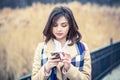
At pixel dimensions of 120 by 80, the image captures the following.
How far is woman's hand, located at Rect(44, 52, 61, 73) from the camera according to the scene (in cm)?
120

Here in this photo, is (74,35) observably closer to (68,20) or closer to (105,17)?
(68,20)

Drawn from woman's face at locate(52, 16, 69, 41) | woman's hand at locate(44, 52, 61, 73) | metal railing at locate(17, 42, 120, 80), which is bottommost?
metal railing at locate(17, 42, 120, 80)

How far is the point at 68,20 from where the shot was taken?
1.31 meters

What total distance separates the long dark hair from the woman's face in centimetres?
2

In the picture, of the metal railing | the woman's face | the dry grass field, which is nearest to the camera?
the woman's face

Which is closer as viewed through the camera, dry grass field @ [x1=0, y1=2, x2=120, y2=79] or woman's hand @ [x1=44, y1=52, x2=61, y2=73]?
woman's hand @ [x1=44, y1=52, x2=61, y2=73]

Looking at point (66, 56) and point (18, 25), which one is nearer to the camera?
point (66, 56)

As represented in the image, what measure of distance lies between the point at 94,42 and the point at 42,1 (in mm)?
506

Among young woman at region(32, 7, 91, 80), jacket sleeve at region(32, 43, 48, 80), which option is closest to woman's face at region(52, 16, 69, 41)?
young woman at region(32, 7, 91, 80)

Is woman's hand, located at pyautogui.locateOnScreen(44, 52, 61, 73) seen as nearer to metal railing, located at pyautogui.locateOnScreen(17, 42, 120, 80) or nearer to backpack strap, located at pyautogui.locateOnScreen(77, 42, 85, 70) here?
backpack strap, located at pyautogui.locateOnScreen(77, 42, 85, 70)

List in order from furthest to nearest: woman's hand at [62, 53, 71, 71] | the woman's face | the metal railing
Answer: the metal railing → the woman's face → woman's hand at [62, 53, 71, 71]

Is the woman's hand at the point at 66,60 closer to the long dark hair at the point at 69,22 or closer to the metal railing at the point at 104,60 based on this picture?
the long dark hair at the point at 69,22

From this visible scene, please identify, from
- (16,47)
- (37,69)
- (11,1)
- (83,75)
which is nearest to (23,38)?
(16,47)

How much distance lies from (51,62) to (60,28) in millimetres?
210
